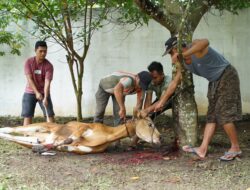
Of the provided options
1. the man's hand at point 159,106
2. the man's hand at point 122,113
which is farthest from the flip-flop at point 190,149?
the man's hand at point 122,113

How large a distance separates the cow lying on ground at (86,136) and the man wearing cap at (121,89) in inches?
16.7

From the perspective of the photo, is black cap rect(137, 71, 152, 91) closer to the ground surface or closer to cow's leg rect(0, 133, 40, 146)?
the ground surface

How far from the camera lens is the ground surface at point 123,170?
5.08 m

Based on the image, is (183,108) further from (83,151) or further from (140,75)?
(83,151)

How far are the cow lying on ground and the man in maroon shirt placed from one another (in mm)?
860

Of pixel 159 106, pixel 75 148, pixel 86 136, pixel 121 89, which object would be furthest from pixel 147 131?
pixel 75 148

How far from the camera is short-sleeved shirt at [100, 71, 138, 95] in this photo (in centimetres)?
657

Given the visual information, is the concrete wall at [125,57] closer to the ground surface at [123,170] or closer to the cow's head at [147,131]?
the ground surface at [123,170]

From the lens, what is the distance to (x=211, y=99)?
6.12 m

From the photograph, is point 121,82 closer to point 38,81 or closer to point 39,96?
point 39,96

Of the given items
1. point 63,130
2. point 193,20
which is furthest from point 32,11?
point 193,20

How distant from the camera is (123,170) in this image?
18.6ft

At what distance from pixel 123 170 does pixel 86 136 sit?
0.96m

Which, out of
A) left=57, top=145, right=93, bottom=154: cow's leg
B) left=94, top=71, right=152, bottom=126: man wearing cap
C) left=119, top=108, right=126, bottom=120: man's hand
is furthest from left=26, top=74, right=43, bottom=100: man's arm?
left=119, top=108, right=126, bottom=120: man's hand
